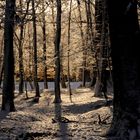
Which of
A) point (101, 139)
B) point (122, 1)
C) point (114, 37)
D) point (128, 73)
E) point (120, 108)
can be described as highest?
point (122, 1)

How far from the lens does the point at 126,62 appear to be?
8.84m

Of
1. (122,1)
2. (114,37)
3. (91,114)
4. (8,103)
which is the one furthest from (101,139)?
(8,103)

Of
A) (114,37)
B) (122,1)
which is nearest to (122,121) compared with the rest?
(114,37)

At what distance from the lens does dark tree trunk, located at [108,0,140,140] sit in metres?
8.83

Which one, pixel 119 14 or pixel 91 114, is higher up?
pixel 119 14

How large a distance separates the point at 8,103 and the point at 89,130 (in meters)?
6.08

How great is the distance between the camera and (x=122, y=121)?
29.7ft

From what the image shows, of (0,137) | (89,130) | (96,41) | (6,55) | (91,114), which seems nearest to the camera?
(0,137)

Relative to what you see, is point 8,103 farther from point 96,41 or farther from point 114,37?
point 96,41

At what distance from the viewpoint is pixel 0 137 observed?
31.7 ft

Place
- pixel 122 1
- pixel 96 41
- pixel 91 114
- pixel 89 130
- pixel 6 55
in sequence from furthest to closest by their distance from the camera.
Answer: pixel 96 41 → pixel 6 55 → pixel 91 114 → pixel 89 130 → pixel 122 1

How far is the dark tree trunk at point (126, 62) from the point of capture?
8.83m

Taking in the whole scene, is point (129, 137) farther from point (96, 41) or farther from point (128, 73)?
point (96, 41)

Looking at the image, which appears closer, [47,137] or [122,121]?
[122,121]
